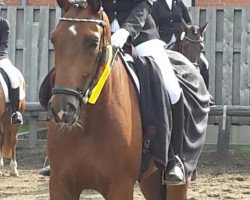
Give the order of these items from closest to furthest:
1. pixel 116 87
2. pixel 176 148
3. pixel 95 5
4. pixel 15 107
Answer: pixel 95 5 < pixel 116 87 < pixel 176 148 < pixel 15 107

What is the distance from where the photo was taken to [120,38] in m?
4.60

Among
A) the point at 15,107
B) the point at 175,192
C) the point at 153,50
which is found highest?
the point at 153,50

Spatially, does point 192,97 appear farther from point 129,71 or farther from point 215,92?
point 215,92

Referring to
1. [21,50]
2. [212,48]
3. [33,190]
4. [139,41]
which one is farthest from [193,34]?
[139,41]

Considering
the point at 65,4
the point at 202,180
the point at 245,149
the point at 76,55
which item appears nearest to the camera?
the point at 76,55

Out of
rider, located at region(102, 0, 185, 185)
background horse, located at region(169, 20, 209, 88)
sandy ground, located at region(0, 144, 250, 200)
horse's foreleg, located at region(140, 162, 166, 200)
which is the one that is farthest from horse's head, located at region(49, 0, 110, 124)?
background horse, located at region(169, 20, 209, 88)

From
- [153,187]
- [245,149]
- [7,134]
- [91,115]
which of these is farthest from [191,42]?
[91,115]

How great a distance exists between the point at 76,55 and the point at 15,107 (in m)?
7.01

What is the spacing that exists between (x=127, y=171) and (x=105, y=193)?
8.1 inches

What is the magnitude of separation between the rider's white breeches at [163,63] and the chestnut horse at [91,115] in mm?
402

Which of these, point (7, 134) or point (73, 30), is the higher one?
point (73, 30)

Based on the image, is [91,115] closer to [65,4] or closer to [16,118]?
[65,4]

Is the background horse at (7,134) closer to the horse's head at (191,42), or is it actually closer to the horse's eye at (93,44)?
the horse's head at (191,42)

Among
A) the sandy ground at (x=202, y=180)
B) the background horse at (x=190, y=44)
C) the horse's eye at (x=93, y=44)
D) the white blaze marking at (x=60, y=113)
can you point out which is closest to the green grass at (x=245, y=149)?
the sandy ground at (x=202, y=180)
